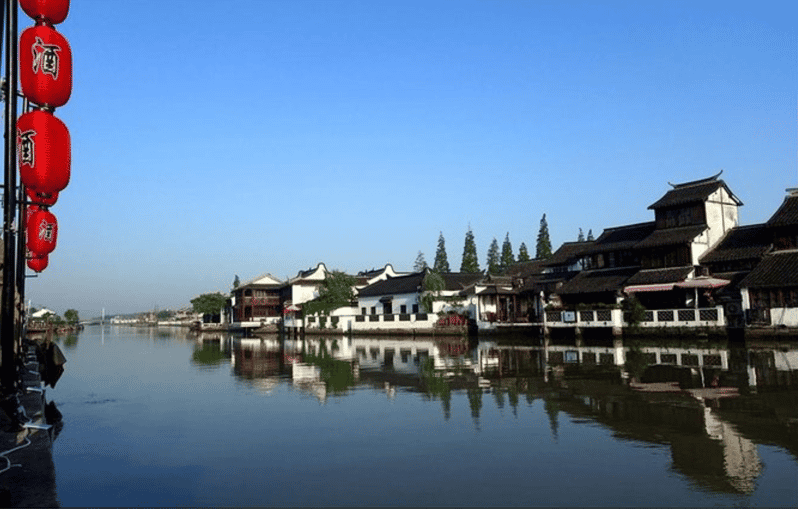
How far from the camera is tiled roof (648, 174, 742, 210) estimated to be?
38.3 m

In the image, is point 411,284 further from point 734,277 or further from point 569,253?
point 734,277

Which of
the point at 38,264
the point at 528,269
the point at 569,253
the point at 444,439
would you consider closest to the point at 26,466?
the point at 444,439

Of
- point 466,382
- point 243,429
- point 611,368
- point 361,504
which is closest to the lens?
point 361,504

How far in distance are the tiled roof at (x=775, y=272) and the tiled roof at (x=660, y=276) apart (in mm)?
4317

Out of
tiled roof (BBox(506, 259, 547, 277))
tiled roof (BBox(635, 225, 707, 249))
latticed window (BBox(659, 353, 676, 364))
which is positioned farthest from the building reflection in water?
tiled roof (BBox(506, 259, 547, 277))

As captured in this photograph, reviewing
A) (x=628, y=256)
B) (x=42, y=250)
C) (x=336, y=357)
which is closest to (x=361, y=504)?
(x=42, y=250)

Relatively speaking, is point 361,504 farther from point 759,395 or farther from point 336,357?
point 336,357

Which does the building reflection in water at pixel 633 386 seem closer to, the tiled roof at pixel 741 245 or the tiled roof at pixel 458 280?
the tiled roof at pixel 741 245

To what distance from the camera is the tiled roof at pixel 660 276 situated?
1429 inches

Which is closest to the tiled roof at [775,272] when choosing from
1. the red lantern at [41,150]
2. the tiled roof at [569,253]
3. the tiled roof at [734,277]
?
the tiled roof at [734,277]

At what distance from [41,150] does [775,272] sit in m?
32.8

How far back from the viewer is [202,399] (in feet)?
52.4

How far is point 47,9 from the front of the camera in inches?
431

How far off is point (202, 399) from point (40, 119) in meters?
A: 8.13
